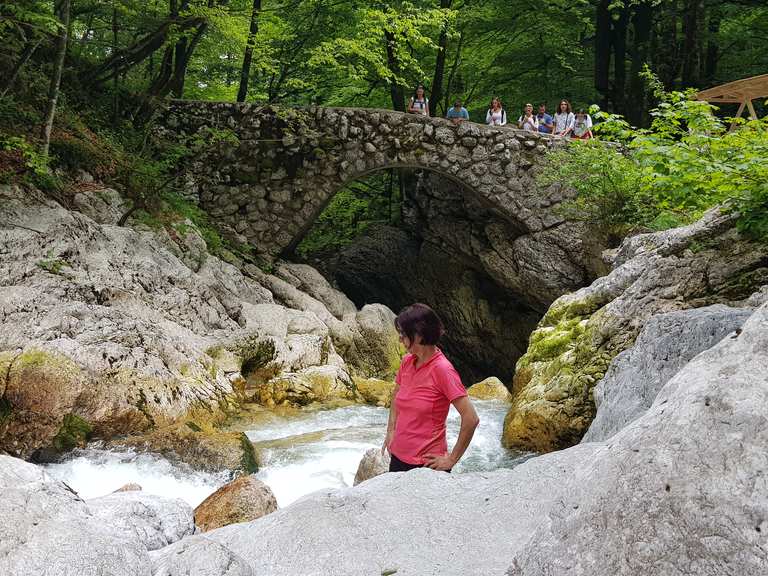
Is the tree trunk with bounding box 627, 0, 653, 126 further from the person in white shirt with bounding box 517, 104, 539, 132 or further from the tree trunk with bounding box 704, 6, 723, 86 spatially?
the person in white shirt with bounding box 517, 104, 539, 132

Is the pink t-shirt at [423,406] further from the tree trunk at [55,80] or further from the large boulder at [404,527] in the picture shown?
the tree trunk at [55,80]

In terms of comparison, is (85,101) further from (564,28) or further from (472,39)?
(564,28)

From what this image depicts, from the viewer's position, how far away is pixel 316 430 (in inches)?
311

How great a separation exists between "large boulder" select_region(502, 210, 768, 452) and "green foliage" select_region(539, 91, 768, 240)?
28cm

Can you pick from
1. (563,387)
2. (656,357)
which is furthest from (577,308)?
(656,357)

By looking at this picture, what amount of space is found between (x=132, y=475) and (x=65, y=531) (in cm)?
360

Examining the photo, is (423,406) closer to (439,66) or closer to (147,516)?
(147,516)

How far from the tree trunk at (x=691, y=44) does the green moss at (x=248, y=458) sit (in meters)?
14.1

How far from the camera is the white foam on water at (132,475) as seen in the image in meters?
5.52

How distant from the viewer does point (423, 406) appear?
312 cm

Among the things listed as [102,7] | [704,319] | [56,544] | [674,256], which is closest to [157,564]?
[56,544]

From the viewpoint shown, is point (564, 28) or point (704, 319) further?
point (564, 28)

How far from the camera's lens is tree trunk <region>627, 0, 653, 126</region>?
51.4 ft

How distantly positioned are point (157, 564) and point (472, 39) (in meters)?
17.2
